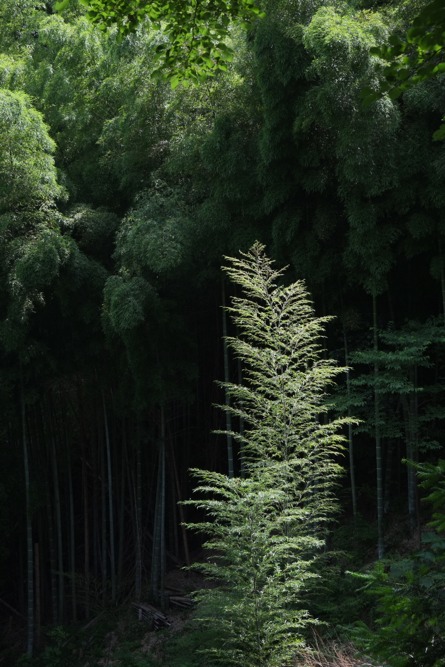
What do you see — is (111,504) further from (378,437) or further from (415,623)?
(415,623)

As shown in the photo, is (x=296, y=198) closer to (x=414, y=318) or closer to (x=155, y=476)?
(x=414, y=318)

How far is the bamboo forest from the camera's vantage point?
5.00 metres

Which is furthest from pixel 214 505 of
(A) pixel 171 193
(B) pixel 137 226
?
(A) pixel 171 193

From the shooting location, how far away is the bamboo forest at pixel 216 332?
5.00 meters

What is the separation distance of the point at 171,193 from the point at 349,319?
2.16 metres

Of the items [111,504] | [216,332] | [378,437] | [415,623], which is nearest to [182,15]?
[415,623]

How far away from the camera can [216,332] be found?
8.70 metres

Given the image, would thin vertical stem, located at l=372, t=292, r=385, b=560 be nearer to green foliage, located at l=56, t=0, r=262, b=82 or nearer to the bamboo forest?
the bamboo forest

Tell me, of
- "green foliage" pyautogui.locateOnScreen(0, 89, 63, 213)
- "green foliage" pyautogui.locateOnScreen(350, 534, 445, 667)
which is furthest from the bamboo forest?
"green foliage" pyautogui.locateOnScreen(350, 534, 445, 667)

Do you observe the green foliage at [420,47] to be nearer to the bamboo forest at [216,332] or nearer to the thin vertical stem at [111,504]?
the bamboo forest at [216,332]

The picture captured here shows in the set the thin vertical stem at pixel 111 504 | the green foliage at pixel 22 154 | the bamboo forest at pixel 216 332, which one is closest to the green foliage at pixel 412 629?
the bamboo forest at pixel 216 332

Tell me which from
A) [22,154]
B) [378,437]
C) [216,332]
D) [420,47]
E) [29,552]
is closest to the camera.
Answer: [420,47]

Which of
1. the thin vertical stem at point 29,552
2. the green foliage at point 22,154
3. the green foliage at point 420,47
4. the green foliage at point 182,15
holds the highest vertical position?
the green foliage at point 22,154

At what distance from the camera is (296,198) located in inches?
A: 260
